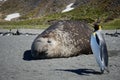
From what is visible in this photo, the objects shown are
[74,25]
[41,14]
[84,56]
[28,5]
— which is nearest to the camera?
[84,56]

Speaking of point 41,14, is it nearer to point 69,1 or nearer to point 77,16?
point 69,1

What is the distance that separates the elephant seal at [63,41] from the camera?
20.2 metres

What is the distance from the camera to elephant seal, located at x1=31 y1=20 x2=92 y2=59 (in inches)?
797

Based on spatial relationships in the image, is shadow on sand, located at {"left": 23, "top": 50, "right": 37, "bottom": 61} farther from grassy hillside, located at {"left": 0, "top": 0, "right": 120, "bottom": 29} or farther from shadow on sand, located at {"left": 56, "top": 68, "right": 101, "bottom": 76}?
grassy hillside, located at {"left": 0, "top": 0, "right": 120, "bottom": 29}

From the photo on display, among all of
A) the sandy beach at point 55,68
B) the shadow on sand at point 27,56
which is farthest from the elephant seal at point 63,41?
the sandy beach at point 55,68

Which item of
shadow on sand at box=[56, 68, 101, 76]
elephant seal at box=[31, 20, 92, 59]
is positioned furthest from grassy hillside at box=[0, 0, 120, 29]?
shadow on sand at box=[56, 68, 101, 76]

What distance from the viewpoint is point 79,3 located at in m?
101

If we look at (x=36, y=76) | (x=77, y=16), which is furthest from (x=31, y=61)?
(x=77, y=16)

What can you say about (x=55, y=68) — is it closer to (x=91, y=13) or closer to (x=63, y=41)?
(x=63, y=41)

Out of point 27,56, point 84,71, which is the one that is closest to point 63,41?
point 27,56

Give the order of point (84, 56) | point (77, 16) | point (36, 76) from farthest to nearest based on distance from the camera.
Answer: point (77, 16) → point (84, 56) → point (36, 76)

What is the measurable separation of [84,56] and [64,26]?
2.52 meters

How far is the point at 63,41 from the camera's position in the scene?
21.1 m

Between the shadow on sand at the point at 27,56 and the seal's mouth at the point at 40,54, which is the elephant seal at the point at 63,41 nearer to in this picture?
the seal's mouth at the point at 40,54
